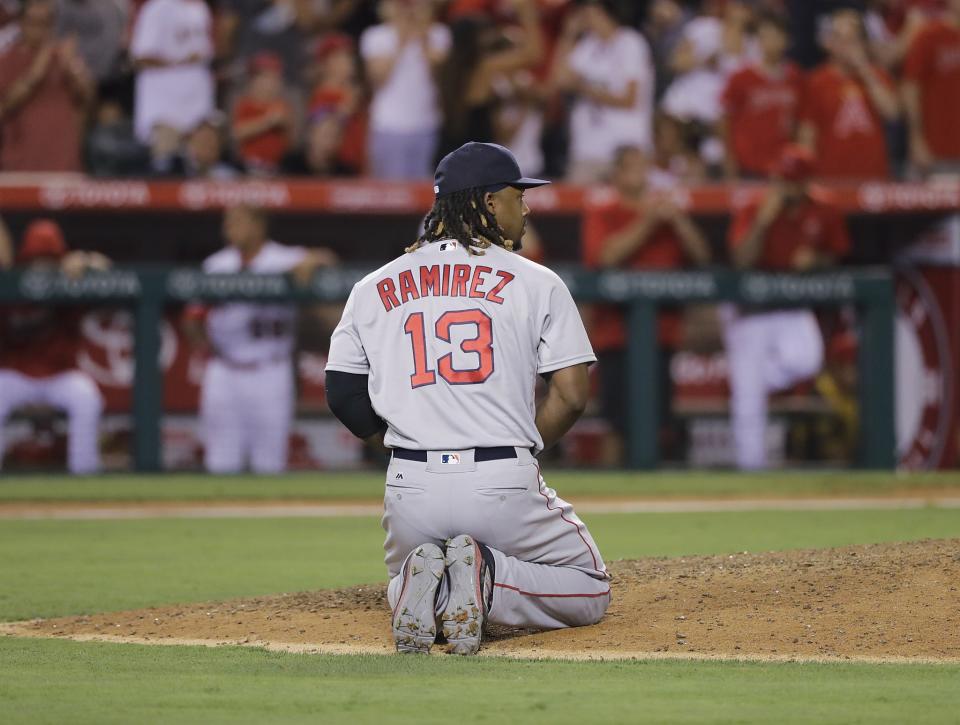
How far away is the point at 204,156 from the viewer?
1209 centimetres

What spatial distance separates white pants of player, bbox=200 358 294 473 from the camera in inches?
442

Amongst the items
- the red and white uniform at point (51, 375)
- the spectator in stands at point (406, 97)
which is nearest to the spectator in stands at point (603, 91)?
the spectator in stands at point (406, 97)

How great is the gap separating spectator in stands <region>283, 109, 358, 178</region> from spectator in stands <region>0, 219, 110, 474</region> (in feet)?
6.28

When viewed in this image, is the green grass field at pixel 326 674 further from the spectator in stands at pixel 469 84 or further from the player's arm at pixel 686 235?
the spectator in stands at pixel 469 84

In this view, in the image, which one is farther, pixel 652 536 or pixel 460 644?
pixel 652 536

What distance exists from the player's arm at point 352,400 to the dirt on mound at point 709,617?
65 centimetres

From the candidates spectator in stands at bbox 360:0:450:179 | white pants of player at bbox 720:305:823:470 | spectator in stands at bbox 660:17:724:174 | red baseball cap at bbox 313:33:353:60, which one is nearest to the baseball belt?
white pants of player at bbox 720:305:823:470

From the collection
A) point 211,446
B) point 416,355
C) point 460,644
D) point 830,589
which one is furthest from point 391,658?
point 211,446

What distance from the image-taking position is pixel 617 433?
11.4 m

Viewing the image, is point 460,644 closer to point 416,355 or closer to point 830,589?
point 416,355

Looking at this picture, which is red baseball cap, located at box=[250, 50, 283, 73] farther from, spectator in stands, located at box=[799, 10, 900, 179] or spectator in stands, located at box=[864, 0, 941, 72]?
spectator in stands, located at box=[864, 0, 941, 72]

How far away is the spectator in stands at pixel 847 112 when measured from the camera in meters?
12.9

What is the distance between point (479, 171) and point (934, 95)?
9005 mm

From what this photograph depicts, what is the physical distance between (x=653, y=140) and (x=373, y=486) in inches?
158
